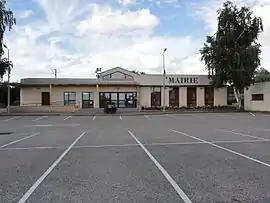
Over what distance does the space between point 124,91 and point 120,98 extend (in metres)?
1.12

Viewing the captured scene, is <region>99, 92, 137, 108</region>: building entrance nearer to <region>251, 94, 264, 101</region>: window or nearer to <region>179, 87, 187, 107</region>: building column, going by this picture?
<region>179, 87, 187, 107</region>: building column

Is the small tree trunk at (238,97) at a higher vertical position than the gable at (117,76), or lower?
lower

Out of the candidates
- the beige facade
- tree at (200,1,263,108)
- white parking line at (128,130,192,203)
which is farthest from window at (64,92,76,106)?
white parking line at (128,130,192,203)

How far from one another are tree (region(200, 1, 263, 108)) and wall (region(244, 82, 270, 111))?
169 cm

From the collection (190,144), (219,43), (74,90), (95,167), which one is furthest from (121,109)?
(95,167)

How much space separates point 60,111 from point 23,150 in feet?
120

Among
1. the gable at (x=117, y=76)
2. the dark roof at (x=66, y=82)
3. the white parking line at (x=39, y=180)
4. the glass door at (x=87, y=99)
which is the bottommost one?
the white parking line at (x=39, y=180)

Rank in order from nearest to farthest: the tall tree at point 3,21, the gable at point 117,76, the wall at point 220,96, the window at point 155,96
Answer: the tall tree at point 3,21
the window at point 155,96
the wall at point 220,96
the gable at point 117,76

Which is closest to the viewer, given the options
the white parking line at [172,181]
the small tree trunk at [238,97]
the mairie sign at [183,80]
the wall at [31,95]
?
the white parking line at [172,181]

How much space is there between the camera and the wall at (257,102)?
46250mm

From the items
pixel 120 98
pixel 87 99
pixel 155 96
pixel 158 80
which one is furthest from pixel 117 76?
pixel 87 99

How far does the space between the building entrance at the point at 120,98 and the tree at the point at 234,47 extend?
11.2 meters

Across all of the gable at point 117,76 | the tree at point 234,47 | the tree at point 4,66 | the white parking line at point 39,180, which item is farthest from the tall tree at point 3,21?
the white parking line at point 39,180

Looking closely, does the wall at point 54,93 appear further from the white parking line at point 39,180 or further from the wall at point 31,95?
the white parking line at point 39,180
